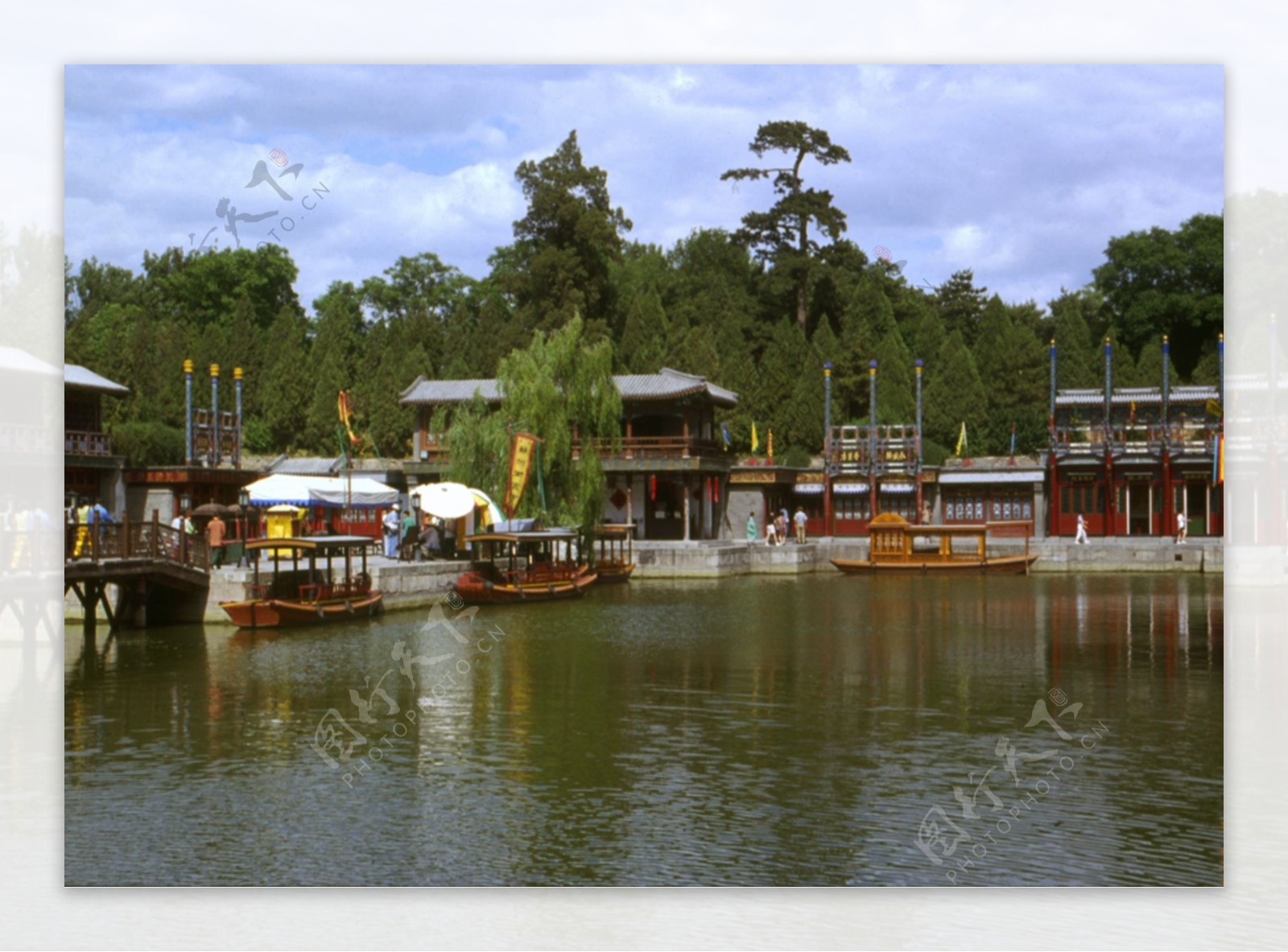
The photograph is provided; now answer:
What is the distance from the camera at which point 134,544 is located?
82.1 feet

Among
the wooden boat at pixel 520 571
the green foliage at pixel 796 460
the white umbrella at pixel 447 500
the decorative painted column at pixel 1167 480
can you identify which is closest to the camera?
the wooden boat at pixel 520 571

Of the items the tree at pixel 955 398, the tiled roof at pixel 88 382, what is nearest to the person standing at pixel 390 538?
the tiled roof at pixel 88 382

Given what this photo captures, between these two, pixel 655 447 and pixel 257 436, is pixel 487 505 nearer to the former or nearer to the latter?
pixel 655 447

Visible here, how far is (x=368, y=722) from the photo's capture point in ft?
57.9

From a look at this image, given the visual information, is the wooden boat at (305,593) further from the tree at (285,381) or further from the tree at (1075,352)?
the tree at (1075,352)

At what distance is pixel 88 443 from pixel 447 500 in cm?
974

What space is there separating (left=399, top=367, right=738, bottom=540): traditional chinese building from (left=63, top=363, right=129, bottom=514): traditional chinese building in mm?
11094

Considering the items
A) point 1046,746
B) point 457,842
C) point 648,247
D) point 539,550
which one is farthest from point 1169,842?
point 648,247

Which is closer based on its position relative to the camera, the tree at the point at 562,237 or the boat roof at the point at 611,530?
the boat roof at the point at 611,530

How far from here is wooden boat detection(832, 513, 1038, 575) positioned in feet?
137

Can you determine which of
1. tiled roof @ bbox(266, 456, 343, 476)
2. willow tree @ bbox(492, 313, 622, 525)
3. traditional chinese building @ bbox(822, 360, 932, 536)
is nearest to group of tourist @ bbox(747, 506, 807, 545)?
traditional chinese building @ bbox(822, 360, 932, 536)

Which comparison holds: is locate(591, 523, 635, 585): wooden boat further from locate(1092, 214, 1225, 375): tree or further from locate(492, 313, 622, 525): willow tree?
locate(1092, 214, 1225, 375): tree

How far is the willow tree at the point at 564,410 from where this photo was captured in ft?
127

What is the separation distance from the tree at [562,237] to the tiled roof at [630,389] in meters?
2.76
